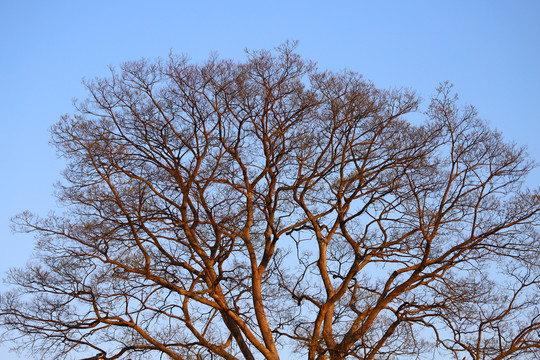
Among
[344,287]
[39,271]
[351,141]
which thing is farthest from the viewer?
[351,141]

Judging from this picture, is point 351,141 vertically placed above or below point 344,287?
above

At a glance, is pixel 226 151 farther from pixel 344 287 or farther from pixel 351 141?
pixel 344 287

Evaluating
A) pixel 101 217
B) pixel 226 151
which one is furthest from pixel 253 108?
pixel 101 217

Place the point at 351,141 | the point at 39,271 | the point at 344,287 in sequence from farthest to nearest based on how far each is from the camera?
the point at 351,141 < the point at 344,287 < the point at 39,271

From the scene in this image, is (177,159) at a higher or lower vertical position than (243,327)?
higher

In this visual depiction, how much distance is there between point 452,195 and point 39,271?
752 centimetres

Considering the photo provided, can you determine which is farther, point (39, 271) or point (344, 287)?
point (344, 287)

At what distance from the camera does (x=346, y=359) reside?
11.7 m

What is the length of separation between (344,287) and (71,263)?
4.83 m

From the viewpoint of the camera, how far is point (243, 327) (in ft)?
38.6

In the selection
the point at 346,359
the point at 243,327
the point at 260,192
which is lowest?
the point at 346,359

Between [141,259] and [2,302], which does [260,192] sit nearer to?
[141,259]

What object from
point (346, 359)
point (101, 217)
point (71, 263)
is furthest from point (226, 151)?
point (346, 359)

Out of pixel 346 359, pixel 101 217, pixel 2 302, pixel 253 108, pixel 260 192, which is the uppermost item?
pixel 253 108
